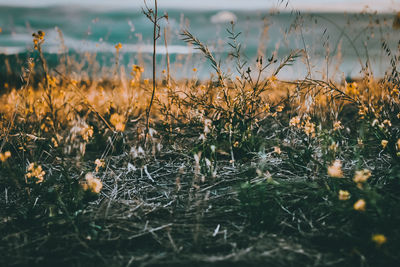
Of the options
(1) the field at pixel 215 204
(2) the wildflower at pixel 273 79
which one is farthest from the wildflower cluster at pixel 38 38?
(2) the wildflower at pixel 273 79

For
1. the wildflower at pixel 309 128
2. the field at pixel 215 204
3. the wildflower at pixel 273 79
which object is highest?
the wildflower at pixel 273 79

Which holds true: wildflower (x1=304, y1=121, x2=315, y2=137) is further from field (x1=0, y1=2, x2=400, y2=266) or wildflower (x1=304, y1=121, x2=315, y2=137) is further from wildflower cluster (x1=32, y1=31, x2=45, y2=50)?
wildflower cluster (x1=32, y1=31, x2=45, y2=50)

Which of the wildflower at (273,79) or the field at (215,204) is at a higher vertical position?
the wildflower at (273,79)

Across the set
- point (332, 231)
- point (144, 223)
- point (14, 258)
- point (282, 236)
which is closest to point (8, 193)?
point (14, 258)

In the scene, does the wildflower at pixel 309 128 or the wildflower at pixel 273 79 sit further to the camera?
the wildflower at pixel 273 79

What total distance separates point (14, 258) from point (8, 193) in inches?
30.9

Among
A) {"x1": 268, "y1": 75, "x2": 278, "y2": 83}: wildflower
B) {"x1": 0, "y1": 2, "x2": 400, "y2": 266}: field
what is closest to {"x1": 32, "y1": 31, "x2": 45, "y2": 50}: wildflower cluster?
{"x1": 0, "y1": 2, "x2": 400, "y2": 266}: field

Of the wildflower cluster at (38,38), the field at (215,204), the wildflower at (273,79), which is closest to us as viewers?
the field at (215,204)

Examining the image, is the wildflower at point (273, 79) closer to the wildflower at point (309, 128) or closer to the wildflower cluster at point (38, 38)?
the wildflower at point (309, 128)

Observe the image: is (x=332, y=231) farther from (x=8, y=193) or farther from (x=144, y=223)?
(x=8, y=193)

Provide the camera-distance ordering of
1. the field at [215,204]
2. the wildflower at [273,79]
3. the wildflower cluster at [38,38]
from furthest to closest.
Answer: the wildflower at [273,79] → the wildflower cluster at [38,38] → the field at [215,204]

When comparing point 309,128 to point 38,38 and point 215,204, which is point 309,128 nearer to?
point 215,204

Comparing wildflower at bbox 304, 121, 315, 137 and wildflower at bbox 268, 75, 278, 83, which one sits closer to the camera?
wildflower at bbox 304, 121, 315, 137

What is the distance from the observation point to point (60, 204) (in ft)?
5.13
